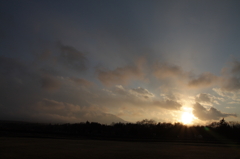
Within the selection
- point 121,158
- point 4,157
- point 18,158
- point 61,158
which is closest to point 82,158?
point 61,158

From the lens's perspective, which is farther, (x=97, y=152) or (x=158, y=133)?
(x=158, y=133)

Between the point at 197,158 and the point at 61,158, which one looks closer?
the point at 61,158

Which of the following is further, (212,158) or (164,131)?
(164,131)

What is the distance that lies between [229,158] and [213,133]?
78.1 m

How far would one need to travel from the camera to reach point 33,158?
55.3 feet

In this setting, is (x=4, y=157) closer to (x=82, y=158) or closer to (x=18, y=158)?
(x=18, y=158)

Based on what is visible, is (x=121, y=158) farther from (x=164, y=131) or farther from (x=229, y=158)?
(x=164, y=131)

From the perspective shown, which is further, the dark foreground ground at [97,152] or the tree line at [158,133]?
the tree line at [158,133]

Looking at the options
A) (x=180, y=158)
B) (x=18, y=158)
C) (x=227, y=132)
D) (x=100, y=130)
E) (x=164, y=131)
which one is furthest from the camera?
(x=100, y=130)

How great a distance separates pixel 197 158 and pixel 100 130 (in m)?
109

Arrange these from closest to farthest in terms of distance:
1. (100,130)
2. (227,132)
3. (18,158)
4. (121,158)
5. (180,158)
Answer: (18,158), (121,158), (180,158), (227,132), (100,130)

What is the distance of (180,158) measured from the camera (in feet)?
64.1

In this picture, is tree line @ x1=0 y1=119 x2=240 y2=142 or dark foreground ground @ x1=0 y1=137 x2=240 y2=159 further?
tree line @ x1=0 y1=119 x2=240 y2=142

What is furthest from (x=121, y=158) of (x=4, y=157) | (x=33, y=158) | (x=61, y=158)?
(x=4, y=157)
